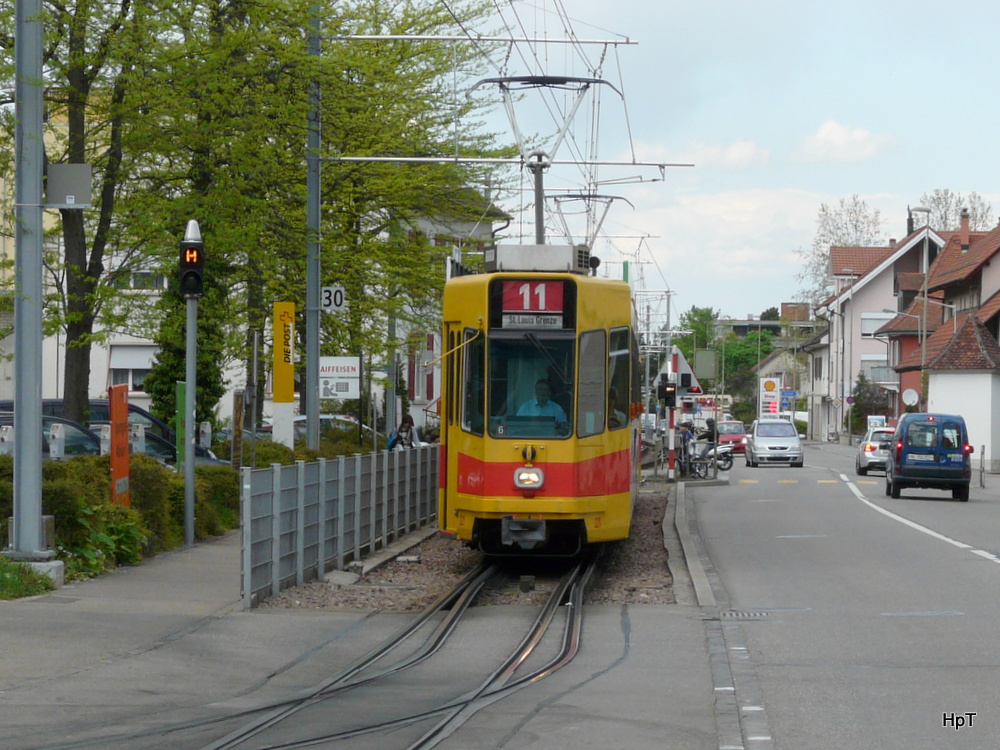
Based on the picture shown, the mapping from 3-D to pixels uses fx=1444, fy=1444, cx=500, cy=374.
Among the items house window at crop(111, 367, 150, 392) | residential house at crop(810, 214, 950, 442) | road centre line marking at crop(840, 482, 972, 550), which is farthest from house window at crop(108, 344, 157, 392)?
residential house at crop(810, 214, 950, 442)

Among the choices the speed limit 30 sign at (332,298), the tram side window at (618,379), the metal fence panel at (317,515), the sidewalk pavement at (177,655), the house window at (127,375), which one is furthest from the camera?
the house window at (127,375)

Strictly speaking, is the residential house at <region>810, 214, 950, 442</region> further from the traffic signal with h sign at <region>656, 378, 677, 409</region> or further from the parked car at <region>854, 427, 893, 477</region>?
the traffic signal with h sign at <region>656, 378, 677, 409</region>

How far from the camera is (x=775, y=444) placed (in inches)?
2133

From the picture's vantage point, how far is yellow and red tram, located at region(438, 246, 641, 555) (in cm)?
1491

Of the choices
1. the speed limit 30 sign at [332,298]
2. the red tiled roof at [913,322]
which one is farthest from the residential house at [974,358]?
the speed limit 30 sign at [332,298]

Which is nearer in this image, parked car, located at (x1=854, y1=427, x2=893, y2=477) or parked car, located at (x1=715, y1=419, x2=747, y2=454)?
parked car, located at (x1=854, y1=427, x2=893, y2=477)

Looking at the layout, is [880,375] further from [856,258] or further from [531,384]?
[531,384]

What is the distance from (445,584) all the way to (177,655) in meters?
5.20

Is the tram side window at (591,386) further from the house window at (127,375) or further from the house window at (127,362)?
the house window at (127,375)

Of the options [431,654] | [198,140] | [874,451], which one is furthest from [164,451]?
[874,451]

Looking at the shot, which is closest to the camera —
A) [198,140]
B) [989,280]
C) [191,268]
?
[191,268]

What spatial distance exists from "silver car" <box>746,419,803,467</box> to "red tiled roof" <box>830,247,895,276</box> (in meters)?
38.3

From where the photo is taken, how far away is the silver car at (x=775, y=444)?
53806mm

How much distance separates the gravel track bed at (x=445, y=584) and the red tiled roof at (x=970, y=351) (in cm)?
3940
